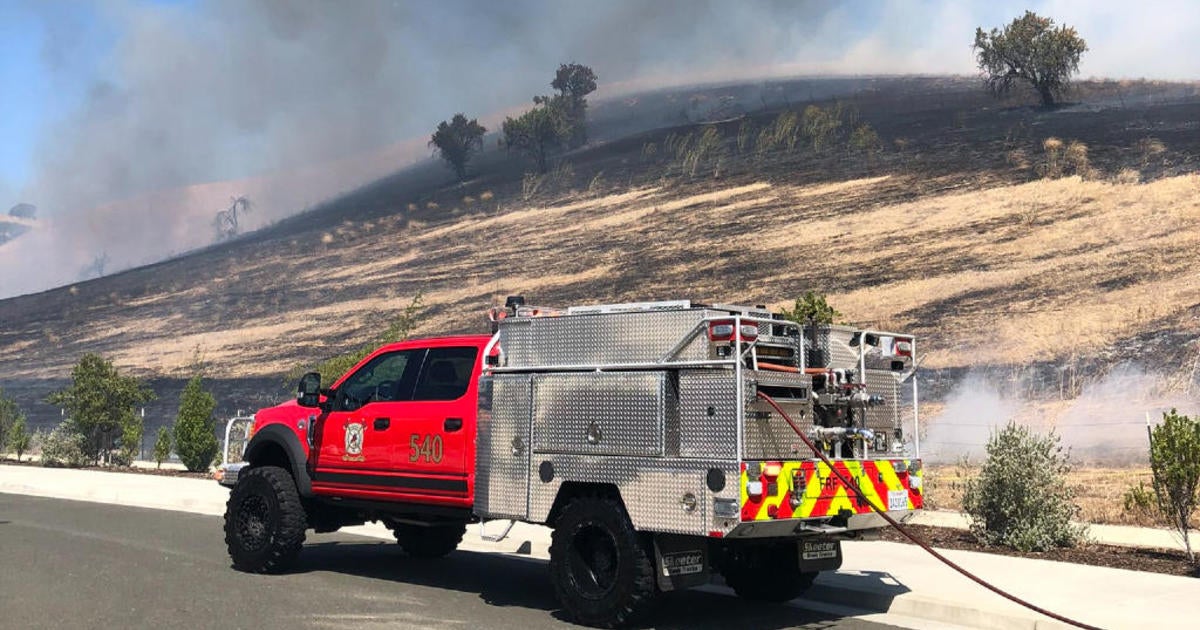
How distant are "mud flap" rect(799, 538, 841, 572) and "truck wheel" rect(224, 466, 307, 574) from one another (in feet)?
16.3

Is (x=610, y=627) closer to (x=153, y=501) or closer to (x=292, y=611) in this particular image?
(x=292, y=611)

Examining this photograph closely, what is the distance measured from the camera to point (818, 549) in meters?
8.77

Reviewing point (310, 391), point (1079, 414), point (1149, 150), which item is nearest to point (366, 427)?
point (310, 391)

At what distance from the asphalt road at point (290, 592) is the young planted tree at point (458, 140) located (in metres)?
94.9

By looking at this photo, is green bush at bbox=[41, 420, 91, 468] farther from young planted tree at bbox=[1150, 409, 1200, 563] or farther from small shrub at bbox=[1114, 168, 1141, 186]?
small shrub at bbox=[1114, 168, 1141, 186]

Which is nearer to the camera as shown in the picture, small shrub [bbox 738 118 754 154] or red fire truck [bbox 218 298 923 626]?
red fire truck [bbox 218 298 923 626]

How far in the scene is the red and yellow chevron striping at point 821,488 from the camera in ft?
24.8

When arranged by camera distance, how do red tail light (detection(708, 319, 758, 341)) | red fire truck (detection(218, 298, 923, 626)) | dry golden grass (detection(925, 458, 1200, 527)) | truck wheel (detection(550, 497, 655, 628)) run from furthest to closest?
1. dry golden grass (detection(925, 458, 1200, 527))
2. truck wheel (detection(550, 497, 655, 628))
3. red fire truck (detection(218, 298, 923, 626))
4. red tail light (detection(708, 319, 758, 341))

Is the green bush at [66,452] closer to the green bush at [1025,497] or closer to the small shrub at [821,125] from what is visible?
the green bush at [1025,497]

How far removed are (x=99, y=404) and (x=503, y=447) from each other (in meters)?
24.0

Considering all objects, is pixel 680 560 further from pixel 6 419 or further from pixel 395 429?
pixel 6 419

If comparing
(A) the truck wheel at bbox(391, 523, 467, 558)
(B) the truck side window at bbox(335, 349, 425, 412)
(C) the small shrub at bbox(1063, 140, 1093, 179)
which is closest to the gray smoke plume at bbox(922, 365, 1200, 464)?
(A) the truck wheel at bbox(391, 523, 467, 558)

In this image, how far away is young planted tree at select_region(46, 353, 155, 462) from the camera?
29.3 metres

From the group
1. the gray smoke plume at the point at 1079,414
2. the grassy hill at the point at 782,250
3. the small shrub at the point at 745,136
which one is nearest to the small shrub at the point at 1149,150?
the grassy hill at the point at 782,250
